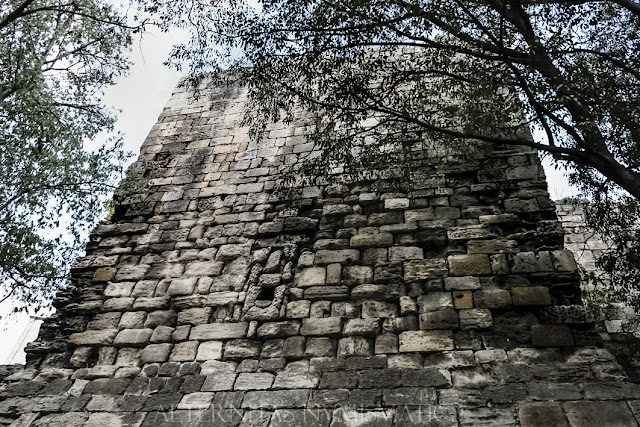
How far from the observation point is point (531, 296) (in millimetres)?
3875

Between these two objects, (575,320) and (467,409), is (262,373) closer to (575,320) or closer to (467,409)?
(467,409)

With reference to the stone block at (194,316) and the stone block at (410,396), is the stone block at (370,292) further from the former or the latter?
the stone block at (194,316)

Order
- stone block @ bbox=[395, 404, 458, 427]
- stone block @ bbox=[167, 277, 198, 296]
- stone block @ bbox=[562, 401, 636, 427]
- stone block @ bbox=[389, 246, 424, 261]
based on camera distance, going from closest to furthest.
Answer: stone block @ bbox=[562, 401, 636, 427] < stone block @ bbox=[395, 404, 458, 427] < stone block @ bbox=[389, 246, 424, 261] < stone block @ bbox=[167, 277, 198, 296]

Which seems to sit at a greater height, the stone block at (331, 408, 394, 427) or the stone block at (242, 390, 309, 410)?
the stone block at (242, 390, 309, 410)

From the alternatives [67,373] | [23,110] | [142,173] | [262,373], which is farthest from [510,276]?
[23,110]

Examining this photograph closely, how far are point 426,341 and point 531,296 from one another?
97 centimetres

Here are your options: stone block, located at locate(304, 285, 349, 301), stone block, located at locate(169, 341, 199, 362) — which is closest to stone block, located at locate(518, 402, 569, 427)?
stone block, located at locate(304, 285, 349, 301)

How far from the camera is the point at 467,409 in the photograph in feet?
10.9

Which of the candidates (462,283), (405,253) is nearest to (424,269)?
(405,253)

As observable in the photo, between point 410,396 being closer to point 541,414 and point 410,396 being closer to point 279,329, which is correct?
point 541,414

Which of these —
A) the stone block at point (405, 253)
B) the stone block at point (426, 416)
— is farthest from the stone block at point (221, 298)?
the stone block at point (426, 416)

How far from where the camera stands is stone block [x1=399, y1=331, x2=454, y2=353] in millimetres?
3787

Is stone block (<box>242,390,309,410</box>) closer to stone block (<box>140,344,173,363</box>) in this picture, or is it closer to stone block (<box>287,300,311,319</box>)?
stone block (<box>287,300,311,319</box>)

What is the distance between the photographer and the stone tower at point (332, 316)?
11.5 ft
